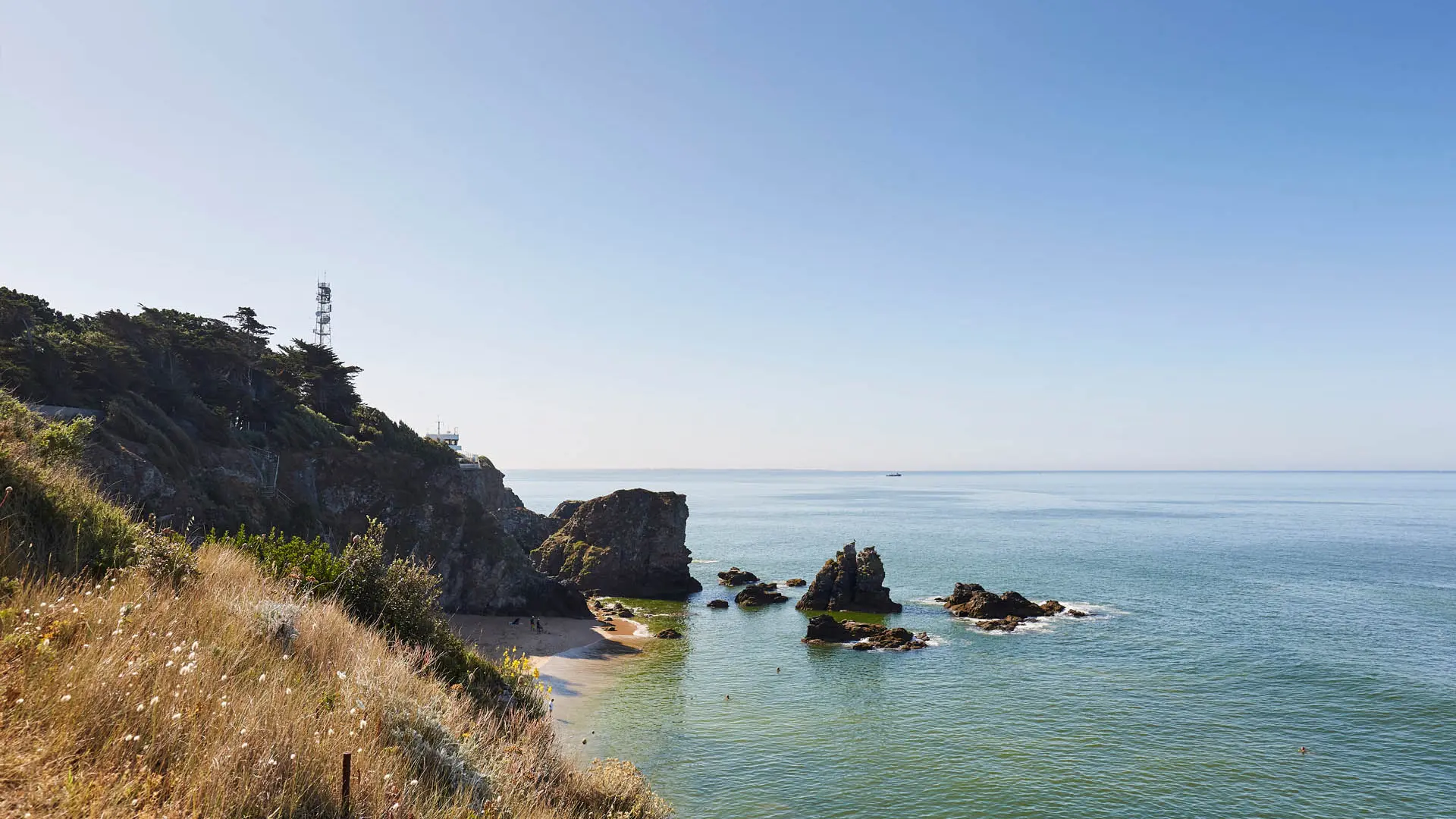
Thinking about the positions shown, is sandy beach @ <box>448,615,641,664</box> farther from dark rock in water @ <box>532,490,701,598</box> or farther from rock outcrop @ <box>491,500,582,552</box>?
rock outcrop @ <box>491,500,582,552</box>

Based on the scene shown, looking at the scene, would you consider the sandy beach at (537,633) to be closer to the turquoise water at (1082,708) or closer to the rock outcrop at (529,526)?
the turquoise water at (1082,708)

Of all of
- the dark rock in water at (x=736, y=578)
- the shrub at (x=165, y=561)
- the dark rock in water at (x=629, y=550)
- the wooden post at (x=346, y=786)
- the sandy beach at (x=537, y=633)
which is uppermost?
the shrub at (x=165, y=561)

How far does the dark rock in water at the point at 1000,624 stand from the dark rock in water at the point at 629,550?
33.0 metres

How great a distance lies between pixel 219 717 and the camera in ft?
21.2

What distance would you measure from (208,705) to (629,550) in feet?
247

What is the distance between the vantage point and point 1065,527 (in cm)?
14550

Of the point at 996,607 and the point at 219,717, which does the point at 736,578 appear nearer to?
the point at 996,607

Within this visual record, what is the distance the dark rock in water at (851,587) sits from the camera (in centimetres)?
6619

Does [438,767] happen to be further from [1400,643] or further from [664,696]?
[1400,643]

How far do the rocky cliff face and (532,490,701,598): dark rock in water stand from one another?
43.5 ft

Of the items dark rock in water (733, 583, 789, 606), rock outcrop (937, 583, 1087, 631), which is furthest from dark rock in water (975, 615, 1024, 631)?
dark rock in water (733, 583, 789, 606)

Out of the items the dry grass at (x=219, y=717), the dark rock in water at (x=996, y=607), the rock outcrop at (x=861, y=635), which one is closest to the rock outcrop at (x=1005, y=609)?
the dark rock in water at (x=996, y=607)

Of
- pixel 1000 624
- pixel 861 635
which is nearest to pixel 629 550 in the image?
pixel 861 635

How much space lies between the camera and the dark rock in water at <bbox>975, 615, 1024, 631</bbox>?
57562 millimetres
